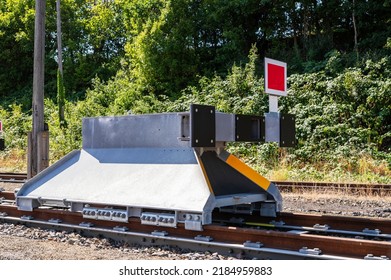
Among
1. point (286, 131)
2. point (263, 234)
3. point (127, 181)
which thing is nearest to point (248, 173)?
point (286, 131)

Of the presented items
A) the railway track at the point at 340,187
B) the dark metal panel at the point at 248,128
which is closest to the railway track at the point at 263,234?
the dark metal panel at the point at 248,128

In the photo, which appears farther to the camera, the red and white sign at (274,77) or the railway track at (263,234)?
the red and white sign at (274,77)

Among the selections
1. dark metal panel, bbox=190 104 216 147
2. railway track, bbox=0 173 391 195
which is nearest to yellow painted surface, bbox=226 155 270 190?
dark metal panel, bbox=190 104 216 147

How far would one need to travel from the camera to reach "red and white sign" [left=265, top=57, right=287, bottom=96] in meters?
6.87

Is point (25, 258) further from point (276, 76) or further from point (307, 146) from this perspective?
point (307, 146)

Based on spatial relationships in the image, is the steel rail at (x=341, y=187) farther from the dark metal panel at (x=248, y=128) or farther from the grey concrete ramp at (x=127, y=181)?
the grey concrete ramp at (x=127, y=181)

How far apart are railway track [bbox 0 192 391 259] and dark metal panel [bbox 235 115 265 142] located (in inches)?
43.9

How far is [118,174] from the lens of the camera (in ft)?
24.7

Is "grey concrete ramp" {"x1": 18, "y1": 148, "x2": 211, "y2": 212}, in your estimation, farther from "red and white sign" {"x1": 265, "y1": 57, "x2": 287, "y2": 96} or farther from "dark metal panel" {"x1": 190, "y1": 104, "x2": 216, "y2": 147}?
"red and white sign" {"x1": 265, "y1": 57, "x2": 287, "y2": 96}

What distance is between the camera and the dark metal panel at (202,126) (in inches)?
247

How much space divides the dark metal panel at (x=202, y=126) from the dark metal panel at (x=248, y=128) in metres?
0.54

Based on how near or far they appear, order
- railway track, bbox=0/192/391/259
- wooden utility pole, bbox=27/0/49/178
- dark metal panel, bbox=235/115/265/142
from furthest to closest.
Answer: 1. wooden utility pole, bbox=27/0/49/178
2. dark metal panel, bbox=235/115/265/142
3. railway track, bbox=0/192/391/259

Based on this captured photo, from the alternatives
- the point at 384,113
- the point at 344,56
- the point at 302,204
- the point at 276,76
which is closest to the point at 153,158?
the point at 276,76

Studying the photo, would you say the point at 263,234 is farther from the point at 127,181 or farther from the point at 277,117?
the point at 127,181
